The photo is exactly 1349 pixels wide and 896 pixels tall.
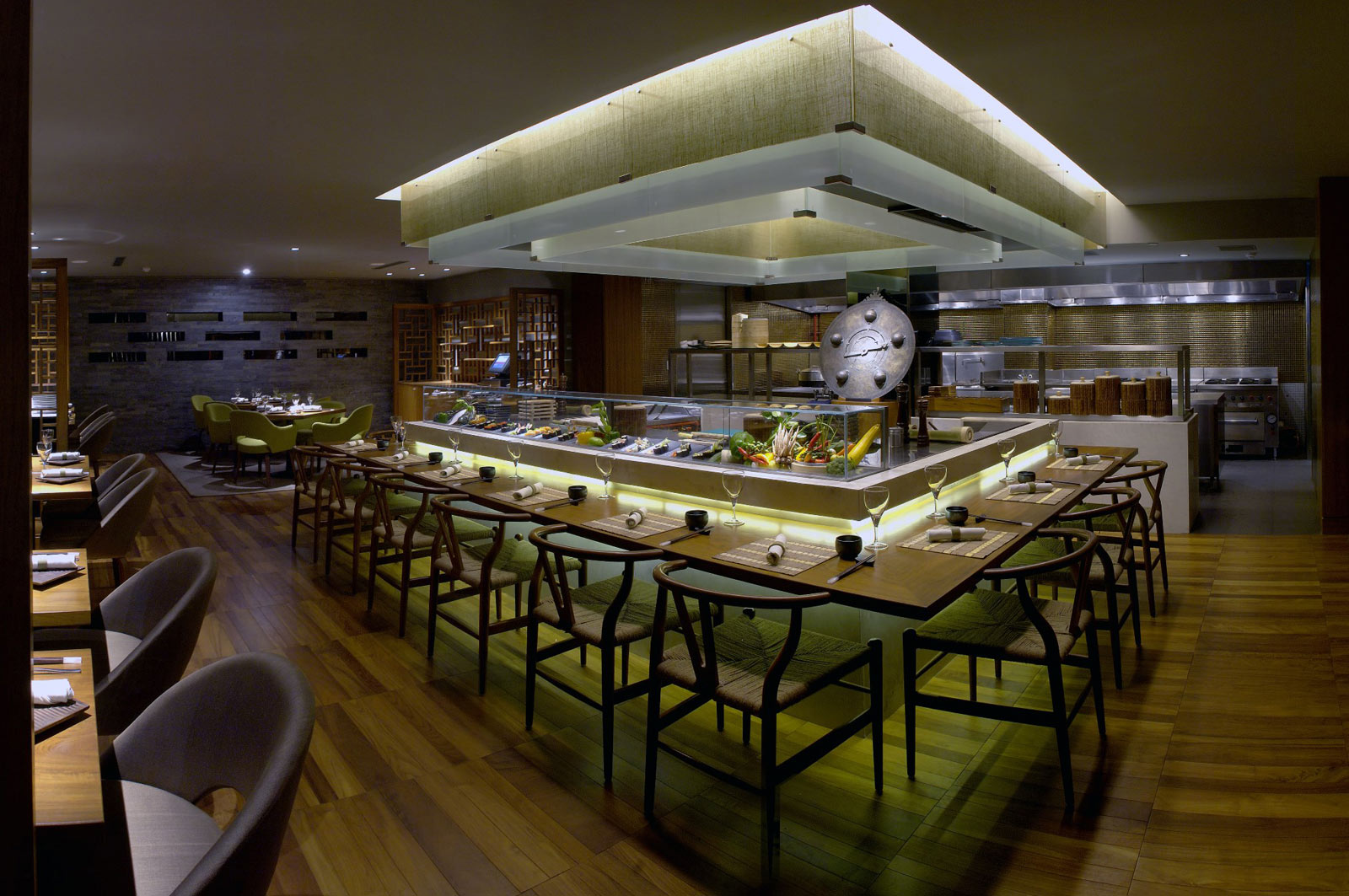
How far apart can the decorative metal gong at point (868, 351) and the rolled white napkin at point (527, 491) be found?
224 centimetres

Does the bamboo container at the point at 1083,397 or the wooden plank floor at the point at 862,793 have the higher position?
the bamboo container at the point at 1083,397

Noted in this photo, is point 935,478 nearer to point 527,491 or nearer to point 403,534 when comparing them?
point 527,491

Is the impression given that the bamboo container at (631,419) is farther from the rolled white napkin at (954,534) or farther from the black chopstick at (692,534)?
the rolled white napkin at (954,534)

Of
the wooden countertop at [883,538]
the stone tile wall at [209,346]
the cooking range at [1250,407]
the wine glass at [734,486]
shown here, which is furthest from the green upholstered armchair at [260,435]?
the cooking range at [1250,407]

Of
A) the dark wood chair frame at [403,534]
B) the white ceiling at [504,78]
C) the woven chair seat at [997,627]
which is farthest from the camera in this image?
the dark wood chair frame at [403,534]

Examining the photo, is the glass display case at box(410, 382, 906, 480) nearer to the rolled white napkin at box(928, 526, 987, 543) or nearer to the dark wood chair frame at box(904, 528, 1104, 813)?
the rolled white napkin at box(928, 526, 987, 543)

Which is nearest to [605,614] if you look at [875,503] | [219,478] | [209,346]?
[875,503]

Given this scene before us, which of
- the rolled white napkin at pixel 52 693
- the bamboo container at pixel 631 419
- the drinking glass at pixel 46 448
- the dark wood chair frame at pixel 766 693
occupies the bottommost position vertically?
the dark wood chair frame at pixel 766 693

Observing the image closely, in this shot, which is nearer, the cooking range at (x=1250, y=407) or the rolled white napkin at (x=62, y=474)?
the rolled white napkin at (x=62, y=474)

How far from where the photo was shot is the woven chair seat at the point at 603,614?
9.78 ft

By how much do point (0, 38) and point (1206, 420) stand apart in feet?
33.3

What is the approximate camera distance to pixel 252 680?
66.7 inches

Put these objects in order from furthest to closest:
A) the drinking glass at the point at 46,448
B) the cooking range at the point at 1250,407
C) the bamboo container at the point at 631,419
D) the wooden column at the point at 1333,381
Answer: the cooking range at the point at 1250,407, the wooden column at the point at 1333,381, the drinking glass at the point at 46,448, the bamboo container at the point at 631,419

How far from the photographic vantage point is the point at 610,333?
36.9 feet
